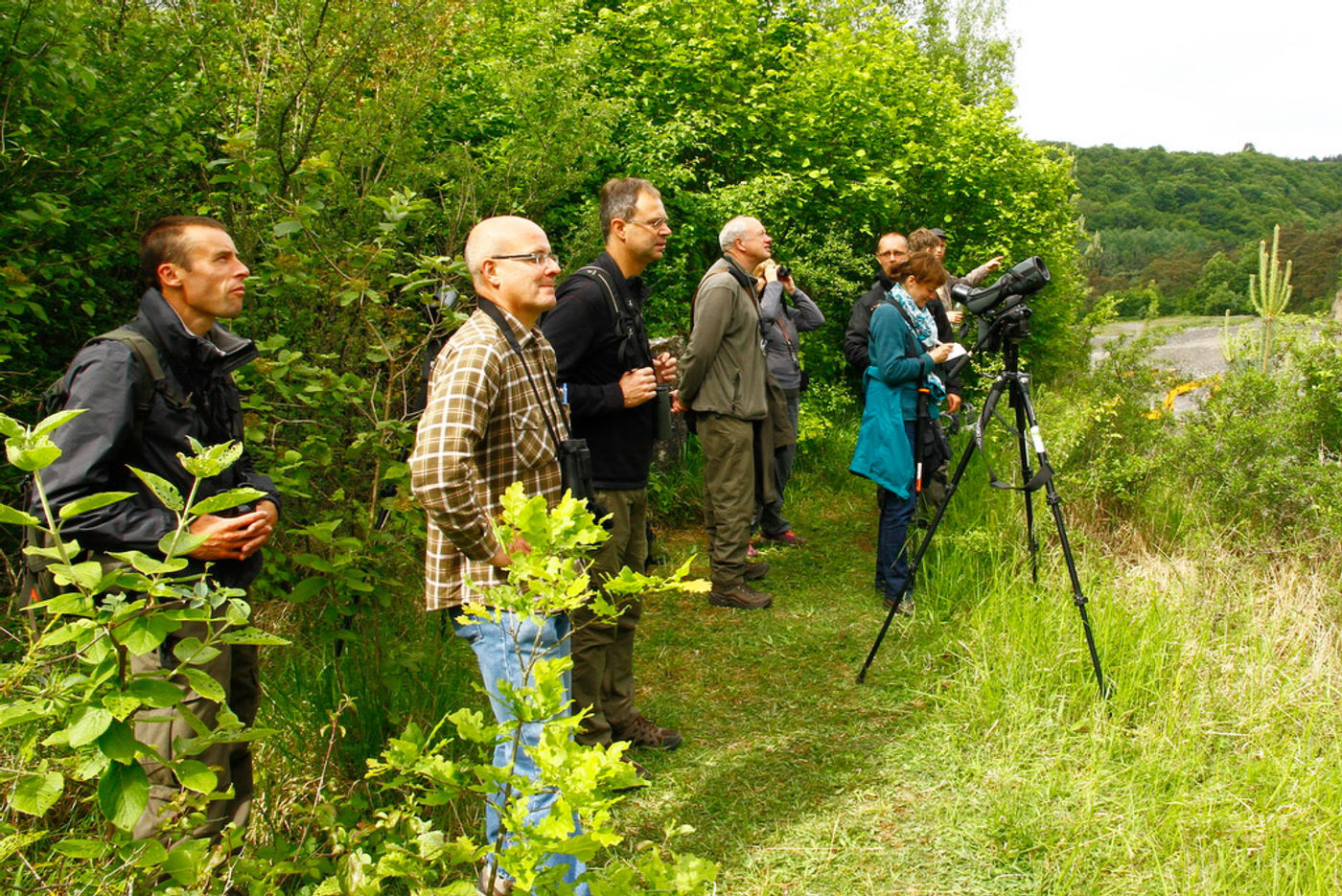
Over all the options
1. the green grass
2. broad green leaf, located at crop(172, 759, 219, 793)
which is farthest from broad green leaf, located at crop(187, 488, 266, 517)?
the green grass

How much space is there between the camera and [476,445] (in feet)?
7.95

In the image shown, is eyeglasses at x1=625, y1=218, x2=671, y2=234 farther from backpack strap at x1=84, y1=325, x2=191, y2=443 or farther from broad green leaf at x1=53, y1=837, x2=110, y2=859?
broad green leaf at x1=53, y1=837, x2=110, y2=859

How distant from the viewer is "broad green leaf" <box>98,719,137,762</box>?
3.60ft

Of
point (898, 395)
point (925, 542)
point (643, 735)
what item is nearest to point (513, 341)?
point (643, 735)

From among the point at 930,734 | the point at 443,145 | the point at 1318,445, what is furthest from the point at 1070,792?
the point at 443,145

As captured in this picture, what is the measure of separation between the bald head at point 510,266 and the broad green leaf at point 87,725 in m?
1.58

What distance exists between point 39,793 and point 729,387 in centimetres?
399

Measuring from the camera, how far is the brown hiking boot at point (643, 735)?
3529 millimetres

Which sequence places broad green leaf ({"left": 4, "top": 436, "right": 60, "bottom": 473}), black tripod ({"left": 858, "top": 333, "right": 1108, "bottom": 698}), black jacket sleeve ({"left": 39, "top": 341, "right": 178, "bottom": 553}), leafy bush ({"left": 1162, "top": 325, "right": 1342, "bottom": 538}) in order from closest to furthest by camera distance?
broad green leaf ({"left": 4, "top": 436, "right": 60, "bottom": 473}), black jacket sleeve ({"left": 39, "top": 341, "right": 178, "bottom": 553}), black tripod ({"left": 858, "top": 333, "right": 1108, "bottom": 698}), leafy bush ({"left": 1162, "top": 325, "right": 1342, "bottom": 538})

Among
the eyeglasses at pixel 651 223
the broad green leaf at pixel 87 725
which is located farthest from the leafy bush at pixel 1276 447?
the broad green leaf at pixel 87 725

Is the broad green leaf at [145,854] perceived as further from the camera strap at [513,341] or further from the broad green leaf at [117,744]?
the camera strap at [513,341]

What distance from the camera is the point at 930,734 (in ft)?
11.7

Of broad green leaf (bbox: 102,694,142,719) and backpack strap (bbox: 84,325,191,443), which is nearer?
broad green leaf (bbox: 102,694,142,719)

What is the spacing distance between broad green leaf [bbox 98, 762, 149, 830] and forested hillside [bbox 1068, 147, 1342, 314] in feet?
104
